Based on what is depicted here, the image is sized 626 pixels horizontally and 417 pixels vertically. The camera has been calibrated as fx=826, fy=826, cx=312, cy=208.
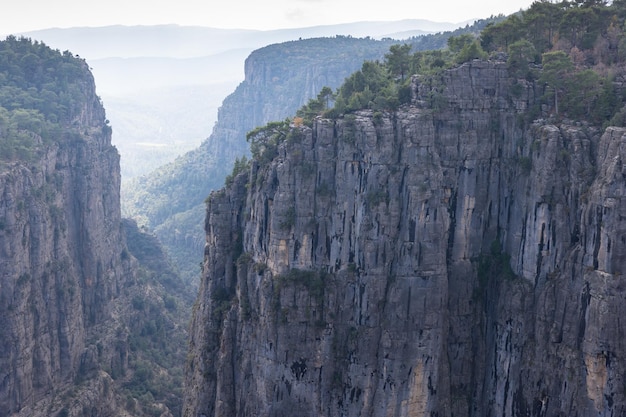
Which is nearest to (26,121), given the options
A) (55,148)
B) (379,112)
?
(55,148)

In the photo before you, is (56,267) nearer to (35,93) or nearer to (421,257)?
(35,93)

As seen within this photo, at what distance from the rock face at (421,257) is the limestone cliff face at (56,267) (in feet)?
113

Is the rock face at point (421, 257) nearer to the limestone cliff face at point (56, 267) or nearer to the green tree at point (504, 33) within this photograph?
the green tree at point (504, 33)

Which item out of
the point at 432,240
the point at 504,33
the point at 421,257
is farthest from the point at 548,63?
the point at 421,257

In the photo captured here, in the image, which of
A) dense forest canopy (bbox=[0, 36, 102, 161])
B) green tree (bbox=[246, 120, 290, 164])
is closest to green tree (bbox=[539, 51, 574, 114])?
green tree (bbox=[246, 120, 290, 164])

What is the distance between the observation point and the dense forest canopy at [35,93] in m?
98.9

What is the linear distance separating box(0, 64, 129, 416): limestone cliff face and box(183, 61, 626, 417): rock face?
3451 cm

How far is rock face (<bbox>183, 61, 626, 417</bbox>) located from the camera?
5625 cm

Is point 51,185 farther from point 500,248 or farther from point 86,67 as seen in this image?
point 500,248

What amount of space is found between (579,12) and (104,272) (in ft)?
243

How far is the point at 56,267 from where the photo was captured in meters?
96.2

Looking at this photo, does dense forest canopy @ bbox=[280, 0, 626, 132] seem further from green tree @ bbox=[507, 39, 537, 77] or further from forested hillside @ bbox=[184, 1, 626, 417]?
forested hillside @ bbox=[184, 1, 626, 417]

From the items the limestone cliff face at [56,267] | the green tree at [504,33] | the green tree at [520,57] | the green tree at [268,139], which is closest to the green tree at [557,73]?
the green tree at [520,57]

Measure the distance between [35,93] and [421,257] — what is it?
7744cm
